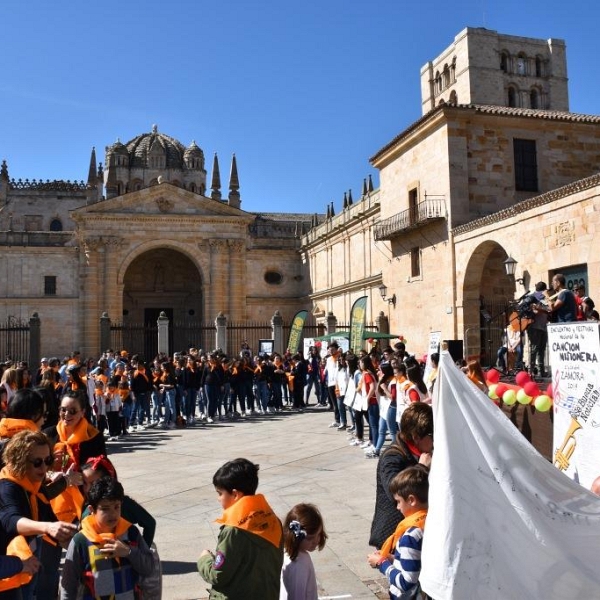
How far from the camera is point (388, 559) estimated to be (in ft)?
11.5

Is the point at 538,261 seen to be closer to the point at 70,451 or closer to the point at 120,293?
the point at 70,451

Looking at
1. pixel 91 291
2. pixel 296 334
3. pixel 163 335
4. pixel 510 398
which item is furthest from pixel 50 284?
pixel 510 398

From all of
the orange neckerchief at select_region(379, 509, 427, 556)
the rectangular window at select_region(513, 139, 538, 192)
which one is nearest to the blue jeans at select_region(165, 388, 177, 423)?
the orange neckerchief at select_region(379, 509, 427, 556)

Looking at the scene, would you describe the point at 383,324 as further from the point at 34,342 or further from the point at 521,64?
the point at 521,64

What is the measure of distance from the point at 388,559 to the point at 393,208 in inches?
918

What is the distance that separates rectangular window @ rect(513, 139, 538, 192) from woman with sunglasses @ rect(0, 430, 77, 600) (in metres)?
21.3

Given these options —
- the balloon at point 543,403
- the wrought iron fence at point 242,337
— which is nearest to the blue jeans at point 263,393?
the balloon at point 543,403

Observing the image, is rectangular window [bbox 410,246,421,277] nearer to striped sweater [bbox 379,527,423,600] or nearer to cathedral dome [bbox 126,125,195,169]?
striped sweater [bbox 379,527,423,600]

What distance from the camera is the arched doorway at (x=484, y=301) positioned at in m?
20.8

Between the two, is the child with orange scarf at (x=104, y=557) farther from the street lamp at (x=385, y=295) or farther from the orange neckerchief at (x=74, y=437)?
the street lamp at (x=385, y=295)

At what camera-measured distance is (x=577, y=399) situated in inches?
227

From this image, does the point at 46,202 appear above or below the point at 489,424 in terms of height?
above

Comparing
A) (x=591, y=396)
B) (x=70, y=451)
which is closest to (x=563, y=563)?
(x=591, y=396)

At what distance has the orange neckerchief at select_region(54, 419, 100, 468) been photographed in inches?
201
